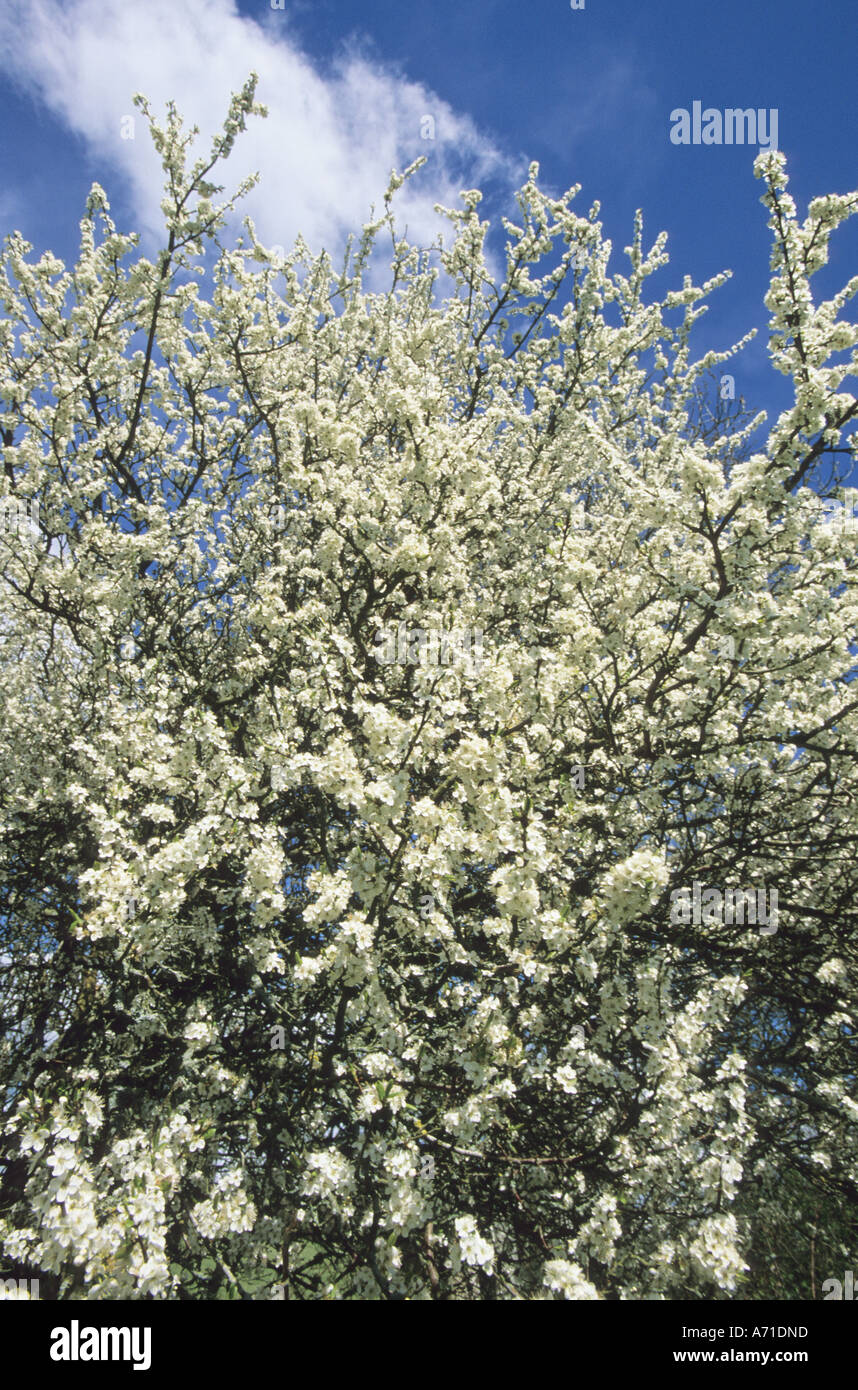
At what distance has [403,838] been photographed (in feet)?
14.7

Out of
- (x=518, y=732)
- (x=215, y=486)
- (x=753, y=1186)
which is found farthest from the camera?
(x=215, y=486)

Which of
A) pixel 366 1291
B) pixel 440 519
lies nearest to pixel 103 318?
pixel 440 519

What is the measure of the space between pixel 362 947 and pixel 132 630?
429 centimetres

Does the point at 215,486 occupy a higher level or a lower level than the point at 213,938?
higher

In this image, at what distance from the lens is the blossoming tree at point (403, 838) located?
4297mm

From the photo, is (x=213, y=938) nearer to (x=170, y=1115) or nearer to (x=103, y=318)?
(x=170, y=1115)

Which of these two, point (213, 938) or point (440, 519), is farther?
point (440, 519)

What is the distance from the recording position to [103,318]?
7023mm

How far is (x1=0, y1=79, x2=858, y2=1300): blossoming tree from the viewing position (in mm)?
4297

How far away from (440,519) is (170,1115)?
207 inches

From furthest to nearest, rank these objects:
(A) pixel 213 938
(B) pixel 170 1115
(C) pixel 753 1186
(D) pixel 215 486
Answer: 1. (D) pixel 215 486
2. (C) pixel 753 1186
3. (A) pixel 213 938
4. (B) pixel 170 1115
